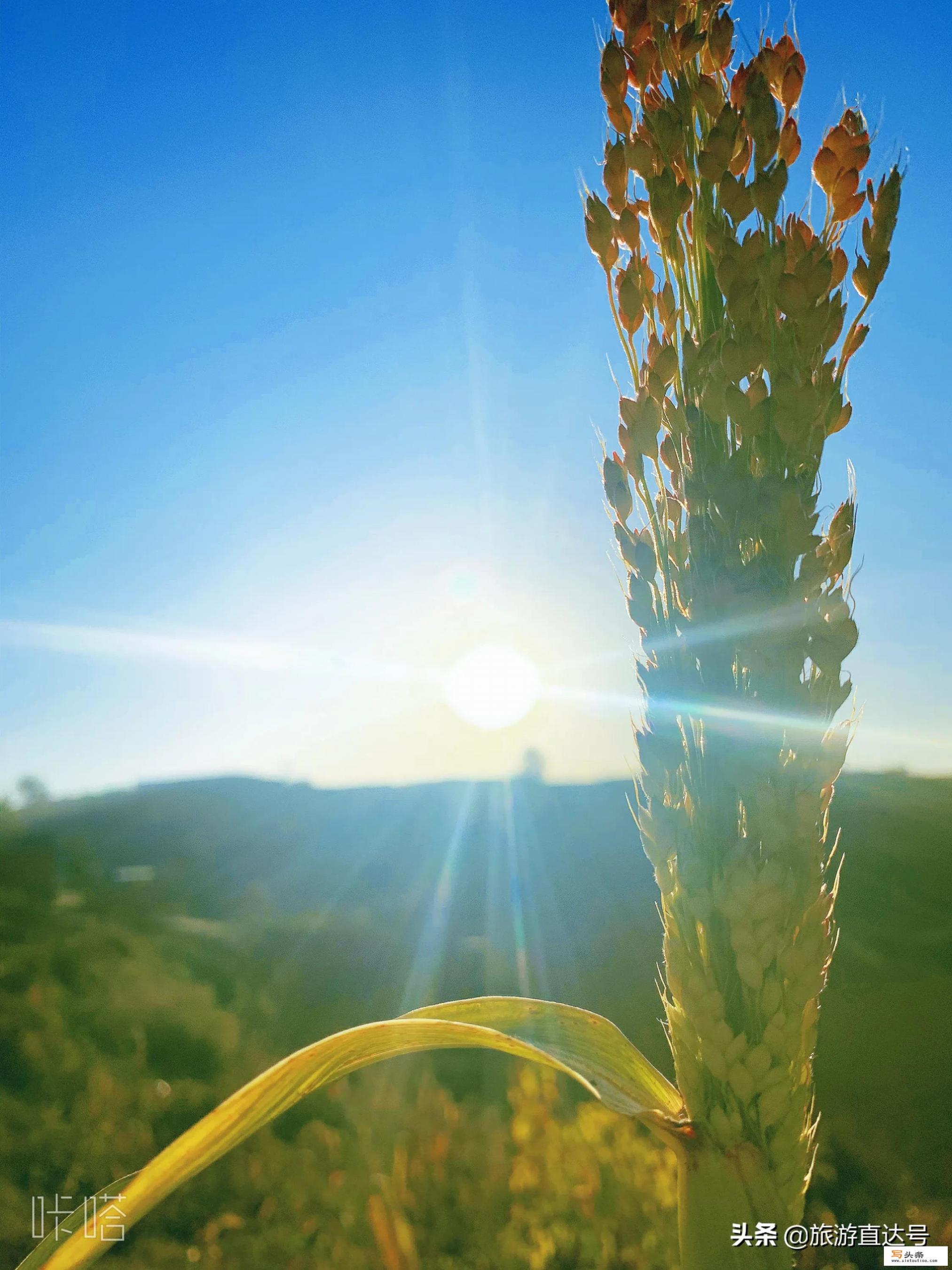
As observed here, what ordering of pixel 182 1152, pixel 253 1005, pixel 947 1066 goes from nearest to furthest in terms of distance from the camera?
Result: pixel 182 1152 → pixel 947 1066 → pixel 253 1005

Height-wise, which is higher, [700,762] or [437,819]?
[700,762]

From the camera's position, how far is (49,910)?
452 centimetres

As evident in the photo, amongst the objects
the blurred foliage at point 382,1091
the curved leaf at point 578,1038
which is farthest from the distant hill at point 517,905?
the curved leaf at point 578,1038

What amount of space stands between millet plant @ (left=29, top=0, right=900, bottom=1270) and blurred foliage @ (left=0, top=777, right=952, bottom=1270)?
6.42 ft

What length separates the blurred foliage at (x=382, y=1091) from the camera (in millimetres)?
2623

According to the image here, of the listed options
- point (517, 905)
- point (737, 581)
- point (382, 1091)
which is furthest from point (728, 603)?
point (517, 905)

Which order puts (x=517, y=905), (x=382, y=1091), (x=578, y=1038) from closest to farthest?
(x=578, y=1038) → (x=382, y=1091) → (x=517, y=905)

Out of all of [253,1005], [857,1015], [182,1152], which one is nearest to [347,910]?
[253,1005]

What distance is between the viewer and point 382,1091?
3082 mm

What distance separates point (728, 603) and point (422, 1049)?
83 centimetres

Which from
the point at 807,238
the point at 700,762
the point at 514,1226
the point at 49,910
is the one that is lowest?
the point at 514,1226

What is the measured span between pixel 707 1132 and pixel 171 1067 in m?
3.33

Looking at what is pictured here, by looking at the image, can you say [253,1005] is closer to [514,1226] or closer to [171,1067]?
[171,1067]

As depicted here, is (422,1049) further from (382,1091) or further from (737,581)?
(382,1091)
